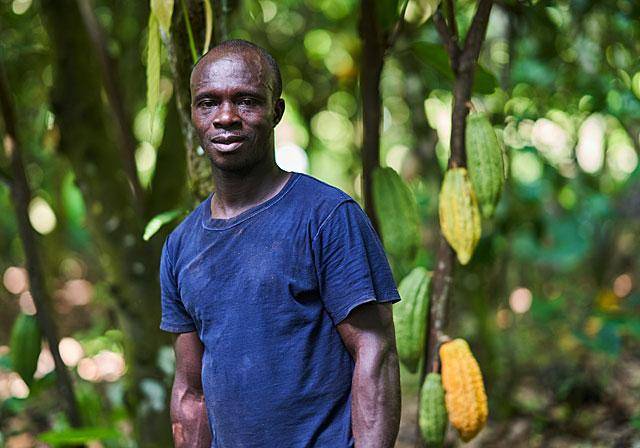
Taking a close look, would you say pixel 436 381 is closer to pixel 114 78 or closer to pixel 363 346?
pixel 363 346

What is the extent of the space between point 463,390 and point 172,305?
0.52 metres

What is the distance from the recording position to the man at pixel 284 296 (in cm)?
116

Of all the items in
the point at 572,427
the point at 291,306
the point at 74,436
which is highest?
the point at 291,306

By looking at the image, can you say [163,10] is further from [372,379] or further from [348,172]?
[348,172]

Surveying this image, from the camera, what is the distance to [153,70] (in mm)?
1396

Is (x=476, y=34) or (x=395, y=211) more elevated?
(x=476, y=34)

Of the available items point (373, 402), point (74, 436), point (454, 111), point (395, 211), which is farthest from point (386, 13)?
point (74, 436)

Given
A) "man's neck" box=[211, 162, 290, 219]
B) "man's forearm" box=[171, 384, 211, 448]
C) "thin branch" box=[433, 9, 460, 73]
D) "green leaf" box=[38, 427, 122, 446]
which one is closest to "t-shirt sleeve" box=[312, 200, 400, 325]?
"man's neck" box=[211, 162, 290, 219]

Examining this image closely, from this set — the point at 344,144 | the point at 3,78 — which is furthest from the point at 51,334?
the point at 344,144

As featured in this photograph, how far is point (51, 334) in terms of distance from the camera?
80.0 inches

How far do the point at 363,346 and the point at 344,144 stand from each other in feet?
13.9

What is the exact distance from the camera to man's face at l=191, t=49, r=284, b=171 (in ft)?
3.82

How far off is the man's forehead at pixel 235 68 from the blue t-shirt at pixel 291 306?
0.55 feet

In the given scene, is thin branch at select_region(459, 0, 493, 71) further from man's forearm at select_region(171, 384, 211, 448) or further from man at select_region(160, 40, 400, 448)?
man's forearm at select_region(171, 384, 211, 448)
